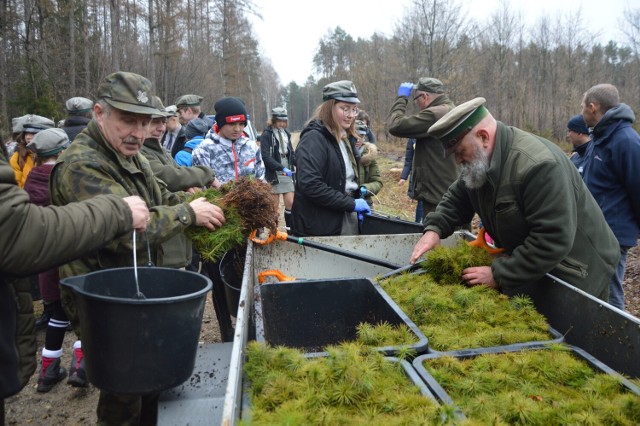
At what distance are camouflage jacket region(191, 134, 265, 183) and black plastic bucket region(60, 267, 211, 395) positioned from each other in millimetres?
3355

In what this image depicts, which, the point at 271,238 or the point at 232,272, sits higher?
the point at 271,238

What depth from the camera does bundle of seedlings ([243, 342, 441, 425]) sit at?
5.47ft

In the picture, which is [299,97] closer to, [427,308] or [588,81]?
[588,81]

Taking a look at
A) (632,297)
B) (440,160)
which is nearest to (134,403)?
(440,160)

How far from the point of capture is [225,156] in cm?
545

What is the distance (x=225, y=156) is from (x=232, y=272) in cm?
198

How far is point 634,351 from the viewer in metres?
2.10

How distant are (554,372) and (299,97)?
9547 centimetres

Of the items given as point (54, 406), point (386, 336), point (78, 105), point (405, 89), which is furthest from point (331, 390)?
point (78, 105)

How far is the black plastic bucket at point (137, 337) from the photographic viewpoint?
1899 millimetres

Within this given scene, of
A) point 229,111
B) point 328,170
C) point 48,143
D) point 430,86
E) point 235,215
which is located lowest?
point 235,215

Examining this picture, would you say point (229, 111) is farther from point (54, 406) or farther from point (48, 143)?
→ point (54, 406)

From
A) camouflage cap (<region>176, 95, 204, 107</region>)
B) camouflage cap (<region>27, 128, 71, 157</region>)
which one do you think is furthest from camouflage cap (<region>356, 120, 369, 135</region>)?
camouflage cap (<region>27, 128, 71, 157</region>)

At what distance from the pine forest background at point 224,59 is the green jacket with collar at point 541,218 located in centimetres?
1428
